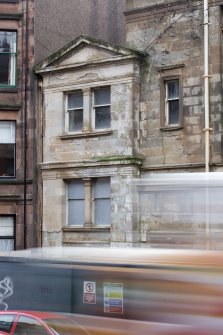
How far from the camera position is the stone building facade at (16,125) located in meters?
22.8

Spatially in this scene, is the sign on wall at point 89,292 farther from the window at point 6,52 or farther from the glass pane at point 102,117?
the window at point 6,52

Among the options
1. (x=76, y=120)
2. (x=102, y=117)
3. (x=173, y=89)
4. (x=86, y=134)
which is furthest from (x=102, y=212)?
(x=173, y=89)

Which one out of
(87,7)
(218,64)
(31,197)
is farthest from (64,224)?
(87,7)

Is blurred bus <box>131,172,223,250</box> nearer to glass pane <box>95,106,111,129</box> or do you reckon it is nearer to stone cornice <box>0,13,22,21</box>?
glass pane <box>95,106,111,129</box>

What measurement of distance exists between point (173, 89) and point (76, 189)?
471 cm

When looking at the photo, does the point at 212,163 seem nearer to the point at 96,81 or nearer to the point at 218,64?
the point at 218,64

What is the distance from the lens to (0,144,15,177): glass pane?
23.4 metres

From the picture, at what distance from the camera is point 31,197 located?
74.7 ft

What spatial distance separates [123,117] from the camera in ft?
69.1

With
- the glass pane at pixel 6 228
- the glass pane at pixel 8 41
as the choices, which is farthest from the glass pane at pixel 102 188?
the glass pane at pixel 8 41

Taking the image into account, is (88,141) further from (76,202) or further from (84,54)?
(84,54)

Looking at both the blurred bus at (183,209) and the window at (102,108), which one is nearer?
the blurred bus at (183,209)

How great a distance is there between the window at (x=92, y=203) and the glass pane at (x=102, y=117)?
5.94 ft

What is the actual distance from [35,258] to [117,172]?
11.5m
